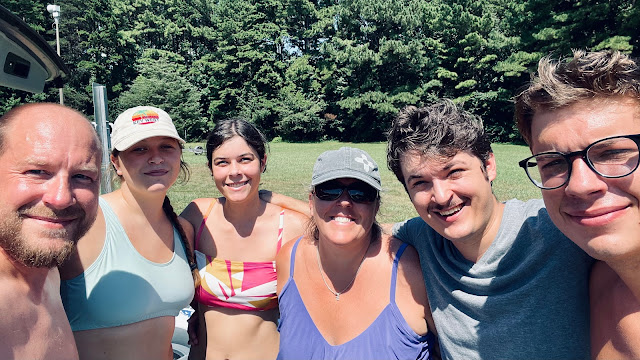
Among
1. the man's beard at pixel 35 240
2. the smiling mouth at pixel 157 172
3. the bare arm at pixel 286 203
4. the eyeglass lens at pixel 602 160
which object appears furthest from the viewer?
the bare arm at pixel 286 203

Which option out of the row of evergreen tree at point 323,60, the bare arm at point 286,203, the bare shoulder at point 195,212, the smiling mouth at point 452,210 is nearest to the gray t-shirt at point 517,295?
the smiling mouth at point 452,210

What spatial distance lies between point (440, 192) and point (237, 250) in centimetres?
184

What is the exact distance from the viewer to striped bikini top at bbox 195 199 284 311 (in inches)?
128

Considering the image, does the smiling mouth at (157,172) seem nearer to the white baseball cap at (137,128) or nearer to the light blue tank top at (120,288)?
the white baseball cap at (137,128)

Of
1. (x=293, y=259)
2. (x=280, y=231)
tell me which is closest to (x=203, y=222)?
(x=280, y=231)

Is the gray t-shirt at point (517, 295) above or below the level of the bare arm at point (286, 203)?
below

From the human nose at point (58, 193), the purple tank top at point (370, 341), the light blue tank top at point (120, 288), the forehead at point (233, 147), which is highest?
the forehead at point (233, 147)

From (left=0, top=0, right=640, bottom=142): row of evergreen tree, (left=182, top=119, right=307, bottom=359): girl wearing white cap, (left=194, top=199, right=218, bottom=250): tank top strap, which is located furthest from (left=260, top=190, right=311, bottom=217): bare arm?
(left=0, top=0, right=640, bottom=142): row of evergreen tree

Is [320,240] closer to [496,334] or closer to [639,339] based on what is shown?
[496,334]

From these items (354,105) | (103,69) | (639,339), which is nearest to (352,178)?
(639,339)

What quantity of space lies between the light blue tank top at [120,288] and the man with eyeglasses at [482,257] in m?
1.71

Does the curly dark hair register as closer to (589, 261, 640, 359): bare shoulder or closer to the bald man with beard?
(589, 261, 640, 359): bare shoulder

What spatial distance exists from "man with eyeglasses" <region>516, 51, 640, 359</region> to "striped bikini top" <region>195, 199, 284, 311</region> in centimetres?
208

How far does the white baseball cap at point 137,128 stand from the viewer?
2.81 metres
